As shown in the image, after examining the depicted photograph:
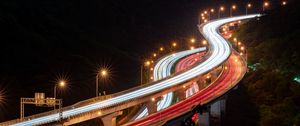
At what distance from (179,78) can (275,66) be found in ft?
71.7

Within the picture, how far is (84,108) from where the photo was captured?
6769 centimetres

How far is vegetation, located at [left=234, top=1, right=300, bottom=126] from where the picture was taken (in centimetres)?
7119

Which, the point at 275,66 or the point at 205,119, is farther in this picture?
the point at 275,66

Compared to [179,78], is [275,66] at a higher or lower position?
higher

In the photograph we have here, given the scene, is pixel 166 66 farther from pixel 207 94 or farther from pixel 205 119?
pixel 205 119

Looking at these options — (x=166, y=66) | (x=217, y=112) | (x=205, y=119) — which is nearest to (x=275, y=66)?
(x=217, y=112)

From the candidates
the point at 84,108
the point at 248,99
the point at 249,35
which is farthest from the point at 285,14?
the point at 84,108

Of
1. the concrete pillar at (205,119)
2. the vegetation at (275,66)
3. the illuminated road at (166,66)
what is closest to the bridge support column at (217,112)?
the concrete pillar at (205,119)

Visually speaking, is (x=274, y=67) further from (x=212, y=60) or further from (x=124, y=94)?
(x=124, y=94)

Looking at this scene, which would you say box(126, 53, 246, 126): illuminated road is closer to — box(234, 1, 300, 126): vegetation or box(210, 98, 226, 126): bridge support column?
box(210, 98, 226, 126): bridge support column

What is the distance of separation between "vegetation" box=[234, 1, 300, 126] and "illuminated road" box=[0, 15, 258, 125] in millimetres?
7638

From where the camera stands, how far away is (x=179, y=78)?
85.8 m

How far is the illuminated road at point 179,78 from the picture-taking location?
6355 centimetres

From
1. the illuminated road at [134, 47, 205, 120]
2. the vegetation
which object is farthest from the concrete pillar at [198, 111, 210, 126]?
the illuminated road at [134, 47, 205, 120]
